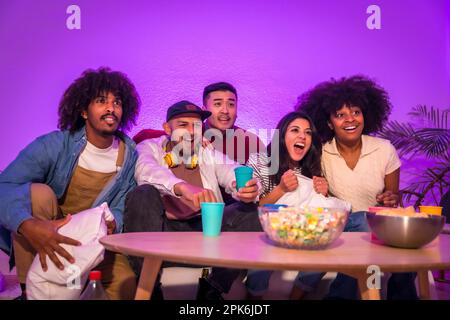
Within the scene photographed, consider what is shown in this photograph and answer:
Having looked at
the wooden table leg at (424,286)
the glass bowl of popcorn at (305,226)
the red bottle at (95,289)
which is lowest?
the wooden table leg at (424,286)

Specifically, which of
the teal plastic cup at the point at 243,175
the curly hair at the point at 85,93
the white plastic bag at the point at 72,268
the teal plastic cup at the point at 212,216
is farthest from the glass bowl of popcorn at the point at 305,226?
the curly hair at the point at 85,93

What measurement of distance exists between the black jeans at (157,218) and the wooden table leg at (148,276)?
0.71 meters

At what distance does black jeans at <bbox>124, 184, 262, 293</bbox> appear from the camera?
2.27 meters

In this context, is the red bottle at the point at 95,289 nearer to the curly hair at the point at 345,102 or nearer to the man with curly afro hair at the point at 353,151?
the man with curly afro hair at the point at 353,151

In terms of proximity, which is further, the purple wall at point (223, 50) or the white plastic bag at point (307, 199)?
the purple wall at point (223, 50)

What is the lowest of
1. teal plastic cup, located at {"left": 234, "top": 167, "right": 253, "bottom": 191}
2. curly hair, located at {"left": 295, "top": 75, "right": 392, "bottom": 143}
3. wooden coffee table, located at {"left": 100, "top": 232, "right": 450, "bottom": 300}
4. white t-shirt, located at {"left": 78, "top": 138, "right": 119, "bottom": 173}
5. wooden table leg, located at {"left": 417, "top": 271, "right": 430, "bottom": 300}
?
wooden table leg, located at {"left": 417, "top": 271, "right": 430, "bottom": 300}

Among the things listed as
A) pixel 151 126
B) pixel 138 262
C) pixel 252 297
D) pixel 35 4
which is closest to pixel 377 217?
pixel 252 297

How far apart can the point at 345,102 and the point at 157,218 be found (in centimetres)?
168

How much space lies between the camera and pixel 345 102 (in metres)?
3.31

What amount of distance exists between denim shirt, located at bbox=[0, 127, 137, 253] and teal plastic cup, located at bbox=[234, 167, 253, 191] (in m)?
0.67

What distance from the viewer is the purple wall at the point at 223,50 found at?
410cm

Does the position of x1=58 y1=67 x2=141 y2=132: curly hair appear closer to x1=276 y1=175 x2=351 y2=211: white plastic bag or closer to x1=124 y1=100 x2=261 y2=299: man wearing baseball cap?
x1=124 y1=100 x2=261 y2=299: man wearing baseball cap

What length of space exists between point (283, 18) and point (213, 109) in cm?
131

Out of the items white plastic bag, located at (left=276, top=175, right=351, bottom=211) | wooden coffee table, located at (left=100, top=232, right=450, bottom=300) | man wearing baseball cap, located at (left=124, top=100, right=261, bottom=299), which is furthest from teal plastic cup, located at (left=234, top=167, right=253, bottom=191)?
wooden coffee table, located at (left=100, top=232, right=450, bottom=300)
